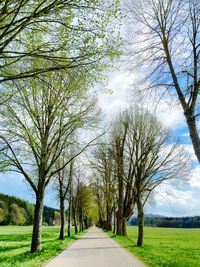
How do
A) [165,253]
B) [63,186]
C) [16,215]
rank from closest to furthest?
[165,253] → [63,186] → [16,215]

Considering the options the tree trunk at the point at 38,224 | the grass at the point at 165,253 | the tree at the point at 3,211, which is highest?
the tree at the point at 3,211

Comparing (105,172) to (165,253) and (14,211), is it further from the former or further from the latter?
(14,211)

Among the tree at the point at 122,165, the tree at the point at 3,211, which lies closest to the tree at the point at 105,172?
the tree at the point at 122,165

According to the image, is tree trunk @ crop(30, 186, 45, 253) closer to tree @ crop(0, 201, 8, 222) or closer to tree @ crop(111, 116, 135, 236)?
tree @ crop(111, 116, 135, 236)

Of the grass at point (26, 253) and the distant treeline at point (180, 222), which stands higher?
the distant treeline at point (180, 222)

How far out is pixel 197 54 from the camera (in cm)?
1177

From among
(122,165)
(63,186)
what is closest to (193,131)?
(122,165)

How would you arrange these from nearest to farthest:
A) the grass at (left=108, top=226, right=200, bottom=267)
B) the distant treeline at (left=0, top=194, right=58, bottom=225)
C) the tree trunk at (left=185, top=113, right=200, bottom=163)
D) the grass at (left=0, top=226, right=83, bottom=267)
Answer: the tree trunk at (left=185, top=113, right=200, bottom=163)
the grass at (left=0, top=226, right=83, bottom=267)
the grass at (left=108, top=226, right=200, bottom=267)
the distant treeline at (left=0, top=194, right=58, bottom=225)

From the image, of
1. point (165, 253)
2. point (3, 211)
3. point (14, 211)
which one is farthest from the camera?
point (14, 211)

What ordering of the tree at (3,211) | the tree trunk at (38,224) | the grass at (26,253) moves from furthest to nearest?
the tree at (3,211), the tree trunk at (38,224), the grass at (26,253)

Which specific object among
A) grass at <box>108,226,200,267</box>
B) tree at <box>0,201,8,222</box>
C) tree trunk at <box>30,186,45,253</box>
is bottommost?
grass at <box>108,226,200,267</box>

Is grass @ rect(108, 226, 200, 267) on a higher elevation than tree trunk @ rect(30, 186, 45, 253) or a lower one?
lower

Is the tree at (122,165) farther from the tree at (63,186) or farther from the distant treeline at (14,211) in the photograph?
the distant treeline at (14,211)

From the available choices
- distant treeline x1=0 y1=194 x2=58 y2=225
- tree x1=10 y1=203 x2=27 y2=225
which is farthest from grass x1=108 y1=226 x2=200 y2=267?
tree x1=10 y1=203 x2=27 y2=225
